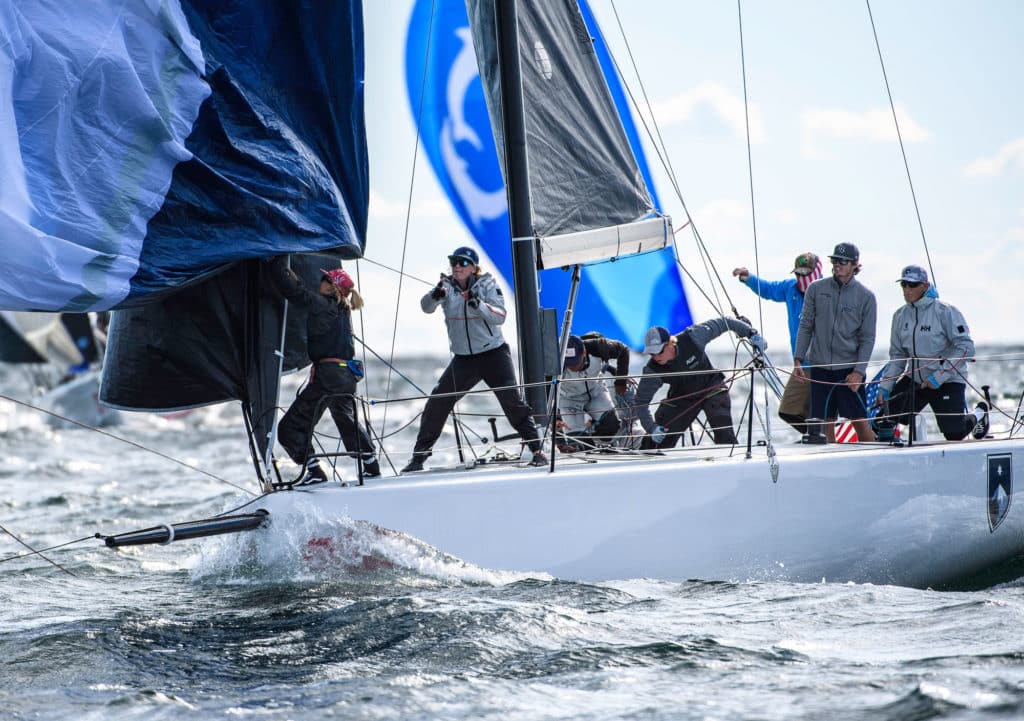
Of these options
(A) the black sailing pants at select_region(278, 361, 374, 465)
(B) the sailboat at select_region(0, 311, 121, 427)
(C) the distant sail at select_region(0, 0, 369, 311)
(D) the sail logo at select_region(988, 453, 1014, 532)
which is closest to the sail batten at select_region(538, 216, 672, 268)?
(C) the distant sail at select_region(0, 0, 369, 311)

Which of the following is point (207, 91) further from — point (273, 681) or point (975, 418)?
point (975, 418)

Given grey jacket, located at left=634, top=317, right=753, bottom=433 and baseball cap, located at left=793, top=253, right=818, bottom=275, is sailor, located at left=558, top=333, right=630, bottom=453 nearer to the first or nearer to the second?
grey jacket, located at left=634, top=317, right=753, bottom=433

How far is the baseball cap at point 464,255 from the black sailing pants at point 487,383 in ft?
1.64

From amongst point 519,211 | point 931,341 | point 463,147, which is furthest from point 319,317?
point 931,341

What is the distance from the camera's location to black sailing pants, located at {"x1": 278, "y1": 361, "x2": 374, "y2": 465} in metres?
6.04

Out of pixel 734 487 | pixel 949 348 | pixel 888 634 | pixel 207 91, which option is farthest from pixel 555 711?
pixel 949 348

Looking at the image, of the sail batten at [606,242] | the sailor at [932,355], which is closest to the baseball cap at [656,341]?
the sail batten at [606,242]

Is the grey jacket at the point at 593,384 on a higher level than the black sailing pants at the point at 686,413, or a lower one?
higher

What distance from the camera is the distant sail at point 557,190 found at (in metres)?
7.21

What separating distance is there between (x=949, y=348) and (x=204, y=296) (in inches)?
169

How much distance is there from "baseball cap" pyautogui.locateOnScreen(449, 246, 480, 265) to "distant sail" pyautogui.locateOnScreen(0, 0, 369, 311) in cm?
51

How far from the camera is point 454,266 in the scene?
6418 mm

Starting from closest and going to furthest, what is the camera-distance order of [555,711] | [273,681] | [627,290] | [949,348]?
[555,711], [273,681], [949,348], [627,290]

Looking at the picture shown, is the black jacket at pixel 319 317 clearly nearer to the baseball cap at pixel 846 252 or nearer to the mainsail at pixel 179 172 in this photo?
the mainsail at pixel 179 172
